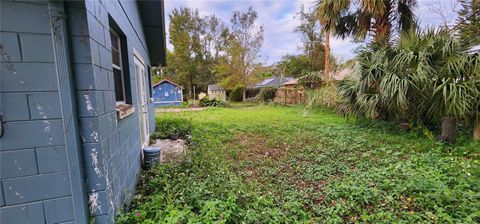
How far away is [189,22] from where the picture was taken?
2789cm

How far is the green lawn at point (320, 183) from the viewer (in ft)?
7.80

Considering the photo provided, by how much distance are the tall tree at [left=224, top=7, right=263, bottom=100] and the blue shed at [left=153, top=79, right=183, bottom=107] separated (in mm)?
5031

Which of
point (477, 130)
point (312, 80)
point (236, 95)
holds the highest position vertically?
point (312, 80)

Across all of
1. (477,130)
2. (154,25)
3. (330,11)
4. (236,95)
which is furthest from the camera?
(236,95)

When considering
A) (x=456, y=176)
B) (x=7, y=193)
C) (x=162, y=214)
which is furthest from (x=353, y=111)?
(x=7, y=193)

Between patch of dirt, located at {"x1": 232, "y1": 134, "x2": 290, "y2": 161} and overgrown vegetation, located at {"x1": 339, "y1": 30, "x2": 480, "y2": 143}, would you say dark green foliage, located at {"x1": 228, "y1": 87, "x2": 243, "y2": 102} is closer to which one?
patch of dirt, located at {"x1": 232, "y1": 134, "x2": 290, "y2": 161}

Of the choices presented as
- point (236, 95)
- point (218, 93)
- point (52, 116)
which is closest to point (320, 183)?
point (52, 116)

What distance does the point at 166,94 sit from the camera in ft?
67.6

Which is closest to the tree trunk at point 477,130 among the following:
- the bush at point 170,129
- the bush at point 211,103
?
the bush at point 170,129

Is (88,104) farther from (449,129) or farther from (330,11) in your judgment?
(330,11)

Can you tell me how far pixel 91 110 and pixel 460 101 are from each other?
19.9 ft

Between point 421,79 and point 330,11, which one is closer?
point 421,79

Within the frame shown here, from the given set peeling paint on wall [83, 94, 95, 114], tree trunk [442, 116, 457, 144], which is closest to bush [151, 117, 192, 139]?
peeling paint on wall [83, 94, 95, 114]

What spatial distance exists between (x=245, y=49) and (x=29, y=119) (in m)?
20.6
